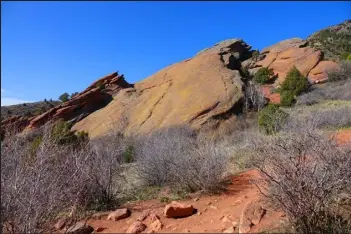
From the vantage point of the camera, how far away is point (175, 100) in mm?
23234

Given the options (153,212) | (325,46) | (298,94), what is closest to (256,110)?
(298,94)

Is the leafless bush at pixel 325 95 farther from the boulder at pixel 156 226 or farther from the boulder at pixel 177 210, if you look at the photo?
the boulder at pixel 156 226

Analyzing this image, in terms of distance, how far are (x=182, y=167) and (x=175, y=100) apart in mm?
14890

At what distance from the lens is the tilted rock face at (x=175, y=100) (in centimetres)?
2098

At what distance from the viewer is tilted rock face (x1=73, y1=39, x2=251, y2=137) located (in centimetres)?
2098

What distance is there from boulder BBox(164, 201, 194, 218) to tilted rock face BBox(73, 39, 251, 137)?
1330cm

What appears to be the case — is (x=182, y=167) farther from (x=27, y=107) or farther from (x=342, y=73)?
(x=27, y=107)

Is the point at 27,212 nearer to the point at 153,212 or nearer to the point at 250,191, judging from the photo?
the point at 153,212

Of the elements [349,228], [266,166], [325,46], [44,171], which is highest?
[325,46]

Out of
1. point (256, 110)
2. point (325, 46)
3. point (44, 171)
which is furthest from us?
point (325, 46)

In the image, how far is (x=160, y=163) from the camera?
9.40 m

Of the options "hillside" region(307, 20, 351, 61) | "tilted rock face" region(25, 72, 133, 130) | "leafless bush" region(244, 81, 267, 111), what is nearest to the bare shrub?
"leafless bush" region(244, 81, 267, 111)

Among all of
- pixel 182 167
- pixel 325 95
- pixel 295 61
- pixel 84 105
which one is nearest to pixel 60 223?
pixel 182 167

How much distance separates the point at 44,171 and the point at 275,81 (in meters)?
31.9
